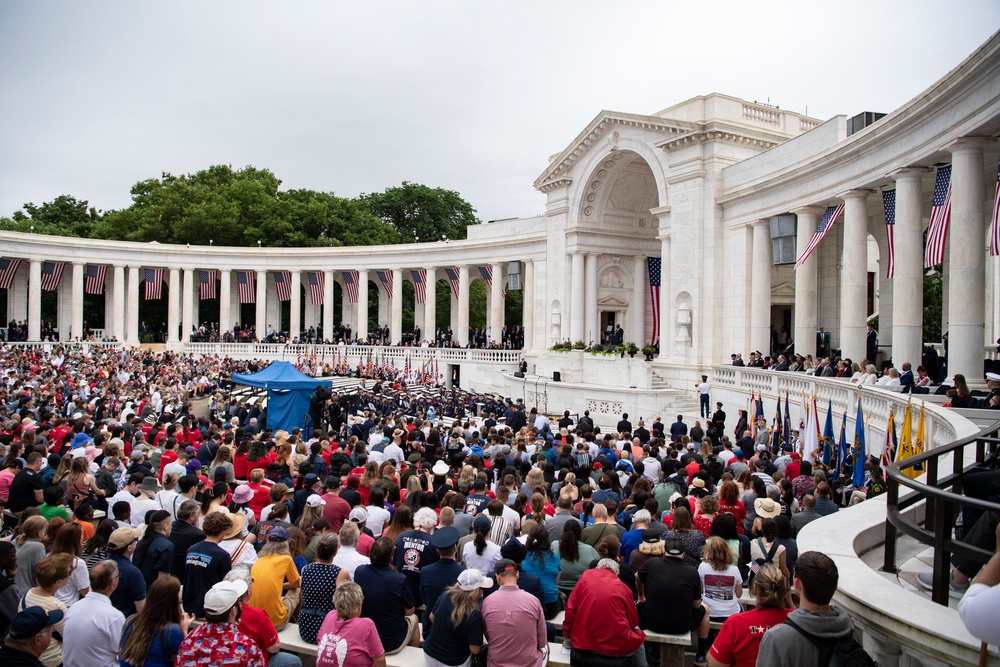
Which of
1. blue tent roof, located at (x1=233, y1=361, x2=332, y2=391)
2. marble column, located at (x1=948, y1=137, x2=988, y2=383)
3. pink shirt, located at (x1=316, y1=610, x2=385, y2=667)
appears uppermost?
marble column, located at (x1=948, y1=137, x2=988, y2=383)

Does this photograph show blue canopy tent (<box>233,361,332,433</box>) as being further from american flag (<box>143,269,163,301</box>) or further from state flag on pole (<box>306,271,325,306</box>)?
american flag (<box>143,269,163,301</box>)

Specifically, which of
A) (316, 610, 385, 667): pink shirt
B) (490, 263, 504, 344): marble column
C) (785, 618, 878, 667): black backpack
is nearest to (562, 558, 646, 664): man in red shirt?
(316, 610, 385, 667): pink shirt

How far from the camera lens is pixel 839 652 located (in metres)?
4.62

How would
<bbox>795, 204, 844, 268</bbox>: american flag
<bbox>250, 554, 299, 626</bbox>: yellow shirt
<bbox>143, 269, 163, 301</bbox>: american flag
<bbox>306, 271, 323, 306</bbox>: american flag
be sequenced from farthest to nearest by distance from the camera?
<bbox>306, 271, 323, 306</bbox>: american flag
<bbox>143, 269, 163, 301</bbox>: american flag
<bbox>795, 204, 844, 268</bbox>: american flag
<bbox>250, 554, 299, 626</bbox>: yellow shirt

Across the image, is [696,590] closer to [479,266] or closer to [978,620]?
[978,620]

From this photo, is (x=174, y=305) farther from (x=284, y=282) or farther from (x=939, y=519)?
(x=939, y=519)

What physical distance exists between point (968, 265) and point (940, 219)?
7.30ft

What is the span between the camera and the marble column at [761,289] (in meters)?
33.2

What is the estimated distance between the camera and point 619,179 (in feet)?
147

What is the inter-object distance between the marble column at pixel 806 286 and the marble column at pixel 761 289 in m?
2.32

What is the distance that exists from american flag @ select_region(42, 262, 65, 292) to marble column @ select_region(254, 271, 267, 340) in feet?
50.5

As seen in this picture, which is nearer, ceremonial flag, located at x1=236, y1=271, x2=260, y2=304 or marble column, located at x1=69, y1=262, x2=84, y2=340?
marble column, located at x1=69, y1=262, x2=84, y2=340

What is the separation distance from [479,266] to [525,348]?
32.7 ft

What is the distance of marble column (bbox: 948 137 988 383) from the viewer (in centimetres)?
1925
